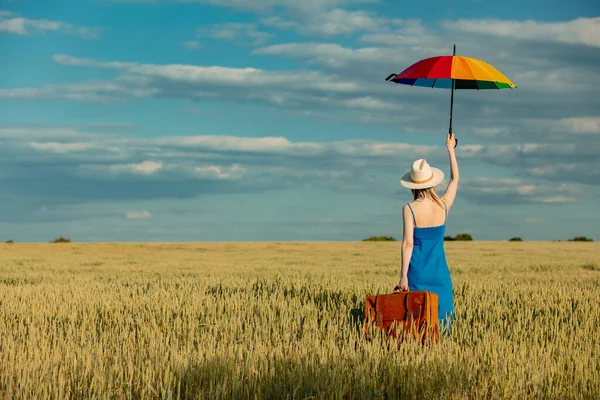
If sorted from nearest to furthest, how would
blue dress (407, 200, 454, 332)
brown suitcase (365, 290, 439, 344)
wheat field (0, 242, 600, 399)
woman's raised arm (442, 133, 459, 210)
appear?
wheat field (0, 242, 600, 399)
brown suitcase (365, 290, 439, 344)
blue dress (407, 200, 454, 332)
woman's raised arm (442, 133, 459, 210)

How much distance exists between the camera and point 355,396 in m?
5.18

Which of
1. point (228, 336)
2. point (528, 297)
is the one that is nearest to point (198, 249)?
point (528, 297)

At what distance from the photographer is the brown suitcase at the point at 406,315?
7148 mm

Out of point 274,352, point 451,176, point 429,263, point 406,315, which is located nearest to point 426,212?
point 429,263

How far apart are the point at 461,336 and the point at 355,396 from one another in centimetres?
293

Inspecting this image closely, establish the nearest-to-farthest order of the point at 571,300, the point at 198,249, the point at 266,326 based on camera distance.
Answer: the point at 266,326 → the point at 571,300 → the point at 198,249

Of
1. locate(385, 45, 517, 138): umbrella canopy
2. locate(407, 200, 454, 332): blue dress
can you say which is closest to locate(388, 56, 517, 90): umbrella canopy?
locate(385, 45, 517, 138): umbrella canopy

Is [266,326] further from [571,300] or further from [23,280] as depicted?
[23,280]

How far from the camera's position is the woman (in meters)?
7.64

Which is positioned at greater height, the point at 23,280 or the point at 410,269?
the point at 410,269

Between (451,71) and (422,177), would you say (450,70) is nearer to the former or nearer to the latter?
(451,71)

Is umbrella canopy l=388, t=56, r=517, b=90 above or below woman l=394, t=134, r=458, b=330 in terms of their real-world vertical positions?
above

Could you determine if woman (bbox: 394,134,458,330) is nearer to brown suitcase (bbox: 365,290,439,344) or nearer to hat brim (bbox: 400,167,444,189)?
hat brim (bbox: 400,167,444,189)

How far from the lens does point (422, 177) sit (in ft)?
25.0
